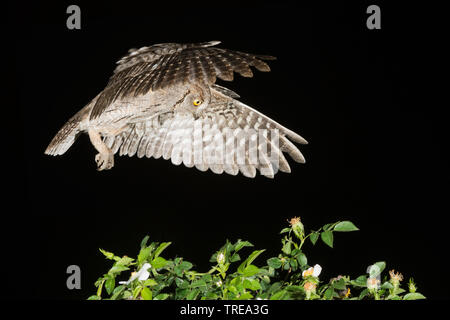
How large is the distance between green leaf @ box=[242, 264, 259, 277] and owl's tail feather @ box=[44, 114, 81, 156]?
0.57 meters

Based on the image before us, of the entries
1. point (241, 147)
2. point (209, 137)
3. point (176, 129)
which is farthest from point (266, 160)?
point (176, 129)

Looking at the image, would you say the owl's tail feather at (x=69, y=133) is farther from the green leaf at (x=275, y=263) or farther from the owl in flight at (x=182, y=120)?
the green leaf at (x=275, y=263)

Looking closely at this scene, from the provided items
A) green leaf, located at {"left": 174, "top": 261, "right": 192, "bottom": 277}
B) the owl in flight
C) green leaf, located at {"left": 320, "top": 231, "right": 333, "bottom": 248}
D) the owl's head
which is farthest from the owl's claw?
green leaf, located at {"left": 320, "top": 231, "right": 333, "bottom": 248}

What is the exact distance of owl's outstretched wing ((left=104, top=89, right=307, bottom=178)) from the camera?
3.98 feet

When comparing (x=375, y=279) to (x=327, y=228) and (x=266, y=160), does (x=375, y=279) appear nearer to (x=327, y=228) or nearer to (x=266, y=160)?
(x=327, y=228)

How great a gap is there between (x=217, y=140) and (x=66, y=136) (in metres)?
0.42

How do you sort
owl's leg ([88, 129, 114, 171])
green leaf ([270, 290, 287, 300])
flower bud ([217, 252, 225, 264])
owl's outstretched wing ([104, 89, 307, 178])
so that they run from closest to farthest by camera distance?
green leaf ([270, 290, 287, 300])
flower bud ([217, 252, 225, 264])
owl's leg ([88, 129, 114, 171])
owl's outstretched wing ([104, 89, 307, 178])

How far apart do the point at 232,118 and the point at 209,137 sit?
0.29 ft

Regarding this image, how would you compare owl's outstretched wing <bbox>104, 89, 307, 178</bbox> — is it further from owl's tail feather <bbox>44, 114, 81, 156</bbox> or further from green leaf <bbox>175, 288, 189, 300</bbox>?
green leaf <bbox>175, 288, 189, 300</bbox>

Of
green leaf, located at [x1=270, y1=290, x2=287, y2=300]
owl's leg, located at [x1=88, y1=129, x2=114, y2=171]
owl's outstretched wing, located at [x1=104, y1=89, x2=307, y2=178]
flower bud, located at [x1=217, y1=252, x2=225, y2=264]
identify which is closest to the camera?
green leaf, located at [x1=270, y1=290, x2=287, y2=300]

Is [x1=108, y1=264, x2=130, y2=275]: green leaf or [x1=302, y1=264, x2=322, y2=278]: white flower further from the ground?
[x1=108, y1=264, x2=130, y2=275]: green leaf

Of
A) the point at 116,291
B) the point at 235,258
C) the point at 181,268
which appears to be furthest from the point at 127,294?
the point at 235,258

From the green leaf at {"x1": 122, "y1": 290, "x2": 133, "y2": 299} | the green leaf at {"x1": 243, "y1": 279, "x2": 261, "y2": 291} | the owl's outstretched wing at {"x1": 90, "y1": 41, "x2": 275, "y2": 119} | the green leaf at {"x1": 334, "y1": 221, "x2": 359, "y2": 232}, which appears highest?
the owl's outstretched wing at {"x1": 90, "y1": 41, "x2": 275, "y2": 119}

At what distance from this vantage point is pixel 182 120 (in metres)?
1.27
